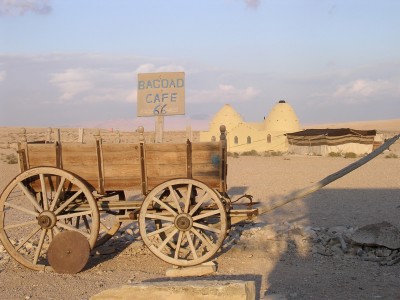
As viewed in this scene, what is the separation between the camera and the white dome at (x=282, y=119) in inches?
1607

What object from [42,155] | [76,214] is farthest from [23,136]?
[76,214]

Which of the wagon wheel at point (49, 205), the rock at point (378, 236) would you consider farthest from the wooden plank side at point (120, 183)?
the rock at point (378, 236)

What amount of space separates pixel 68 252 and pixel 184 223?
1.56 meters

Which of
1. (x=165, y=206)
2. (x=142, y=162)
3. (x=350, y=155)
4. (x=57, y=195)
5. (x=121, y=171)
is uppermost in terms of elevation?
(x=142, y=162)

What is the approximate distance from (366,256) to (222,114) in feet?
117

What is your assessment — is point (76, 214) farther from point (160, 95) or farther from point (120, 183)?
point (160, 95)

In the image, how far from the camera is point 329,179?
682 centimetres

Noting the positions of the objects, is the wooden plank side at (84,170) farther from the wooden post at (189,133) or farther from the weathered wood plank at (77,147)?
the wooden post at (189,133)

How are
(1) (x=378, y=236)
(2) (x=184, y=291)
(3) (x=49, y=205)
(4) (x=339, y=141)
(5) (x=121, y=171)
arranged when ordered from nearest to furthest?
(2) (x=184, y=291), (5) (x=121, y=171), (3) (x=49, y=205), (1) (x=378, y=236), (4) (x=339, y=141)

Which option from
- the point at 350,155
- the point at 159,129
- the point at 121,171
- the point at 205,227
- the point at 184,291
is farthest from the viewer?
the point at 350,155

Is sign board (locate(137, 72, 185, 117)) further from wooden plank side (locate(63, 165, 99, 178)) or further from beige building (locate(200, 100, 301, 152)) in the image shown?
beige building (locate(200, 100, 301, 152))

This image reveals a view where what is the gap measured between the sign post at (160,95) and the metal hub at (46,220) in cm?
238

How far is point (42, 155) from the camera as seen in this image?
23.3 feet

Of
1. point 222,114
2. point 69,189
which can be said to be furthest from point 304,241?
point 222,114
